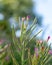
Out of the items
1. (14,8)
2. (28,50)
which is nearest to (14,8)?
(14,8)

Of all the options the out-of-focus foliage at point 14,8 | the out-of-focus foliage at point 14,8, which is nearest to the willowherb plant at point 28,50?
the out-of-focus foliage at point 14,8

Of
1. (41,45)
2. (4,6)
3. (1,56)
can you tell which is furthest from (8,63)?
(4,6)

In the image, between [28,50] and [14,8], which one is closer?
[28,50]

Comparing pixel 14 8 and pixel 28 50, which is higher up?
pixel 28 50

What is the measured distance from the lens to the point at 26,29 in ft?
6.36

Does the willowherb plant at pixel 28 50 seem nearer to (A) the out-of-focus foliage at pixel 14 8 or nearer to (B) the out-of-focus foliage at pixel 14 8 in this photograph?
(B) the out-of-focus foliage at pixel 14 8

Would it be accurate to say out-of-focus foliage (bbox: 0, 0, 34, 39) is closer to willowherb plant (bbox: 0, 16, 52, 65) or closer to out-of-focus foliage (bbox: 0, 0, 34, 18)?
out-of-focus foliage (bbox: 0, 0, 34, 18)

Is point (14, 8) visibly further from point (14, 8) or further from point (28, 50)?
point (28, 50)

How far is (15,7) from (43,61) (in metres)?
14.9

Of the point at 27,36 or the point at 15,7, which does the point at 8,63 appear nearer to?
the point at 27,36

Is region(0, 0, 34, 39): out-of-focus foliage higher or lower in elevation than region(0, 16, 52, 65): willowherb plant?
lower

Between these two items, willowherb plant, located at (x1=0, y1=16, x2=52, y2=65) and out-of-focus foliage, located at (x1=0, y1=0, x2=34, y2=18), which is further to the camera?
out-of-focus foliage, located at (x1=0, y1=0, x2=34, y2=18)

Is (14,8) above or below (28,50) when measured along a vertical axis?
below

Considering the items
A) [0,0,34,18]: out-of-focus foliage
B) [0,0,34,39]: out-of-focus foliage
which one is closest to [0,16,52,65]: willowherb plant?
[0,0,34,39]: out-of-focus foliage
